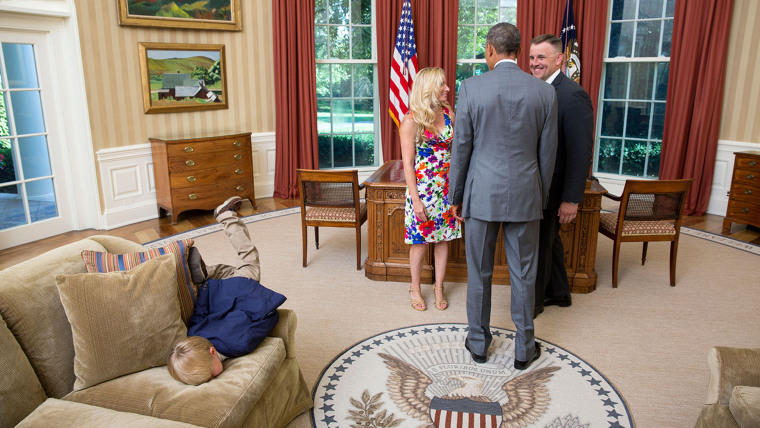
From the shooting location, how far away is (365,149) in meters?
7.41

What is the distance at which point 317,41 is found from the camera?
272 inches

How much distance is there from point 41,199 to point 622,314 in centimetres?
514

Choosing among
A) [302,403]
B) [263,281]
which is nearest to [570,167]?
[302,403]

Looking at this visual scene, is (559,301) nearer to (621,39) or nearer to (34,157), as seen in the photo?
(621,39)

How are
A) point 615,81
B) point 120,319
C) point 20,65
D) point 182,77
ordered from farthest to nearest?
point 615,81 → point 182,77 → point 20,65 → point 120,319

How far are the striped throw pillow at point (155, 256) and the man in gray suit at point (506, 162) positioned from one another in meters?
1.36

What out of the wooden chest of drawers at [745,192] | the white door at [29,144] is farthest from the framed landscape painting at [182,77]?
the wooden chest of drawers at [745,192]

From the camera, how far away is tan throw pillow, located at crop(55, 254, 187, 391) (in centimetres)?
200

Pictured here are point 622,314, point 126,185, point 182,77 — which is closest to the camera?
point 622,314

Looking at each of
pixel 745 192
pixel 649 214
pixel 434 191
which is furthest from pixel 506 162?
pixel 745 192

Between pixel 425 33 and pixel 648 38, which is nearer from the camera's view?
pixel 648 38

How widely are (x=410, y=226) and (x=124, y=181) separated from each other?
3.57 m

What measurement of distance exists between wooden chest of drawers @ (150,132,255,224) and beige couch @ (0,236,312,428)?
350cm

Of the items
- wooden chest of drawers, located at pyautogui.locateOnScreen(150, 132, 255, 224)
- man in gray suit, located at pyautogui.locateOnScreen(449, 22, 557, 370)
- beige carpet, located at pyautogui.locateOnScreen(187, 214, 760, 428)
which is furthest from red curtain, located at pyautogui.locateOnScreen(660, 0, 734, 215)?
wooden chest of drawers, located at pyautogui.locateOnScreen(150, 132, 255, 224)
